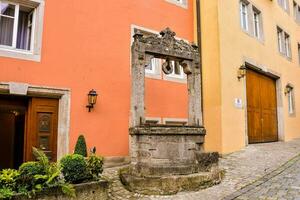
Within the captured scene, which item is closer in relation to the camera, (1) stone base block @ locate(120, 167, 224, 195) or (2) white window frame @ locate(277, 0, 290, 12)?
(1) stone base block @ locate(120, 167, 224, 195)

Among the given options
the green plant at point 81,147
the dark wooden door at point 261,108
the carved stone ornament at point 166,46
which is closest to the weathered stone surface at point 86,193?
the green plant at point 81,147

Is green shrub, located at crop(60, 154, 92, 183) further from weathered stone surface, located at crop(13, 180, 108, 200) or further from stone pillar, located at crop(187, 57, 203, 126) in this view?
stone pillar, located at crop(187, 57, 203, 126)

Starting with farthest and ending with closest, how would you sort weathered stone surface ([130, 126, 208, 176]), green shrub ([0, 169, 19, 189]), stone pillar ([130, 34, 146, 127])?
stone pillar ([130, 34, 146, 127]) < weathered stone surface ([130, 126, 208, 176]) < green shrub ([0, 169, 19, 189])

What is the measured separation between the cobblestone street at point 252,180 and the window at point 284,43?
7.92 meters

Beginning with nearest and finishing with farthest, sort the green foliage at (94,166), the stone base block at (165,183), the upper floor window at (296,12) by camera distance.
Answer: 1. the green foliage at (94,166)
2. the stone base block at (165,183)
3. the upper floor window at (296,12)

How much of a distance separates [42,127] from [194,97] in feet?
13.9

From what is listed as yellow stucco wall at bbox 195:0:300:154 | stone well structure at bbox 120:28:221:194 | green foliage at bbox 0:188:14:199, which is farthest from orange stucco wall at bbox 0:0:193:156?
green foliage at bbox 0:188:14:199

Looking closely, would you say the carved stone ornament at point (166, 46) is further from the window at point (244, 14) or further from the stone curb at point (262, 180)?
the window at point (244, 14)

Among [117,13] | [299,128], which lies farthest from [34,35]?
[299,128]

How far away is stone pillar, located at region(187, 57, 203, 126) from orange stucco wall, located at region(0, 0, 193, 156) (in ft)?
8.13

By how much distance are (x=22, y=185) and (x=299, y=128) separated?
1556 cm

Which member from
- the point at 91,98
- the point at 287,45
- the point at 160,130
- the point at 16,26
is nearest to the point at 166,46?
the point at 160,130

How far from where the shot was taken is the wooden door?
26.4ft

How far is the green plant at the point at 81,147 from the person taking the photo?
8.05 meters
